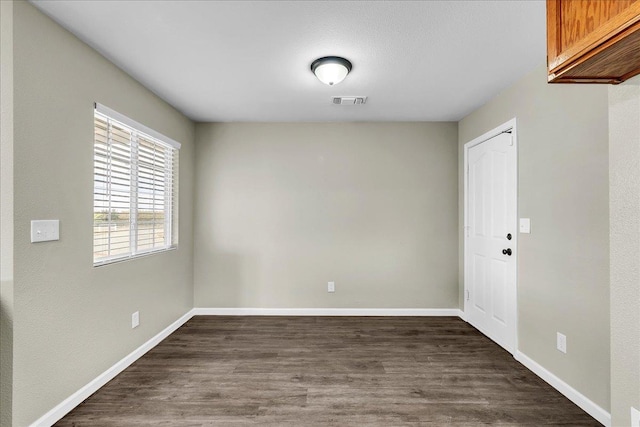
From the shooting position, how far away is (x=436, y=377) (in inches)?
97.8

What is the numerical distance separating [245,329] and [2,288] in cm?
223

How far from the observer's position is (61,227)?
201cm

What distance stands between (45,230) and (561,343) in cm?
351

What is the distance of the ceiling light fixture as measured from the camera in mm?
2363

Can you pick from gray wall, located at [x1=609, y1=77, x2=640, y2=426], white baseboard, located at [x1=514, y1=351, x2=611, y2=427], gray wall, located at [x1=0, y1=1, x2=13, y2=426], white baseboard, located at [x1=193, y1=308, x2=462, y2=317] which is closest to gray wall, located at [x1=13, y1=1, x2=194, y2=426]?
gray wall, located at [x1=0, y1=1, x2=13, y2=426]

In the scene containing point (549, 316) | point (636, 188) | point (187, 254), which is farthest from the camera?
point (187, 254)

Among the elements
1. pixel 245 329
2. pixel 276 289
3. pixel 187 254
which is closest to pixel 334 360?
pixel 245 329

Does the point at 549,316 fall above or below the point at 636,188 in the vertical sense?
below

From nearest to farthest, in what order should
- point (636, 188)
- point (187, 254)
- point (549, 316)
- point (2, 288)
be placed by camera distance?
point (636, 188)
point (2, 288)
point (549, 316)
point (187, 254)

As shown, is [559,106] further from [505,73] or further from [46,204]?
[46,204]

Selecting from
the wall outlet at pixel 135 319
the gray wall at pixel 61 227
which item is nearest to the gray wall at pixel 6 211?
the gray wall at pixel 61 227

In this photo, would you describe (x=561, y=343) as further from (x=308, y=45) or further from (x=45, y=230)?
(x=45, y=230)

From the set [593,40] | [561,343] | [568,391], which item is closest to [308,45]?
[593,40]

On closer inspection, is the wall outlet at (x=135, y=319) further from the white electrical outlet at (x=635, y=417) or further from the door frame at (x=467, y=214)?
the door frame at (x=467, y=214)
